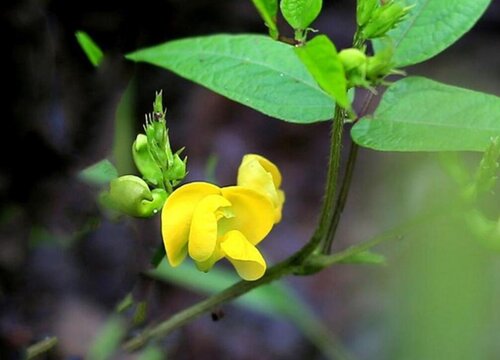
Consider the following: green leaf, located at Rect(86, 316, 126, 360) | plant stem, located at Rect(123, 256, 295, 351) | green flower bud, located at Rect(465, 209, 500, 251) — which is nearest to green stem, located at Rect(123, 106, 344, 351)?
plant stem, located at Rect(123, 256, 295, 351)

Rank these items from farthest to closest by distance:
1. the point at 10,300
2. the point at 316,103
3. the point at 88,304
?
the point at 88,304 < the point at 10,300 < the point at 316,103

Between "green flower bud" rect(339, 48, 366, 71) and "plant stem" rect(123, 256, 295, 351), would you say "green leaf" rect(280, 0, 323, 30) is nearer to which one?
"green flower bud" rect(339, 48, 366, 71)

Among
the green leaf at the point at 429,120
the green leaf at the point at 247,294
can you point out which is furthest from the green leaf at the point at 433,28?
the green leaf at the point at 247,294

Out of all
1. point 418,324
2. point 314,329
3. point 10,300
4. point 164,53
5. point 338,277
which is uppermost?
point 418,324

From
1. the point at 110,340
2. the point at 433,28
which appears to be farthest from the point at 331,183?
the point at 110,340

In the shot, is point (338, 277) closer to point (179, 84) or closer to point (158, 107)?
point (179, 84)

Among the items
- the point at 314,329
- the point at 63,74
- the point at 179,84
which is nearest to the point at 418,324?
the point at 314,329

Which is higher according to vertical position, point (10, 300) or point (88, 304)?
point (10, 300)

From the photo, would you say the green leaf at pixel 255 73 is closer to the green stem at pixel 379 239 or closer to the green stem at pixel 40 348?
the green stem at pixel 379 239
